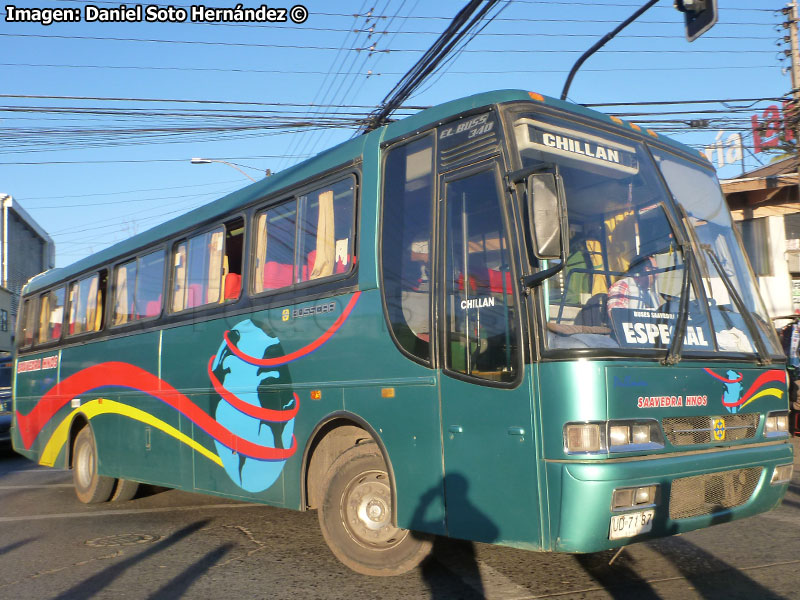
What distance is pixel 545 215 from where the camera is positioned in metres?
4.33

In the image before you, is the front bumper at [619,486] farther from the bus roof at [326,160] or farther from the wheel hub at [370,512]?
the bus roof at [326,160]

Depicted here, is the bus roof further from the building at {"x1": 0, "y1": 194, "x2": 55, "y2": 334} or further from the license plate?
the building at {"x1": 0, "y1": 194, "x2": 55, "y2": 334}

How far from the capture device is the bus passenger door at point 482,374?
4461mm

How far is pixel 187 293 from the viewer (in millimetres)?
8148

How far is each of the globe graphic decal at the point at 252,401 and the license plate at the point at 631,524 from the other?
2.88 meters

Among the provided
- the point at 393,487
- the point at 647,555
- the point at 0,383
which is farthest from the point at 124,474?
the point at 0,383

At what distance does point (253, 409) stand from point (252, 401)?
0.23 ft

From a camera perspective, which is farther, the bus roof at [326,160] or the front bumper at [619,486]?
the bus roof at [326,160]

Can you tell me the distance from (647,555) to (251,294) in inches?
157

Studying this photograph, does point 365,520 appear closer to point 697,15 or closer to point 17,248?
point 697,15

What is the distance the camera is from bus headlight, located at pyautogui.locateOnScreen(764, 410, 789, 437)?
527 centimetres

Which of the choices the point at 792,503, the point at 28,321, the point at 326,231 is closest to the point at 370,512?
the point at 326,231

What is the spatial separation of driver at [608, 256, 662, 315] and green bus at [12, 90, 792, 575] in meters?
0.01

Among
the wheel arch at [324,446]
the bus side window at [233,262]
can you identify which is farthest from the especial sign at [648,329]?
the bus side window at [233,262]
